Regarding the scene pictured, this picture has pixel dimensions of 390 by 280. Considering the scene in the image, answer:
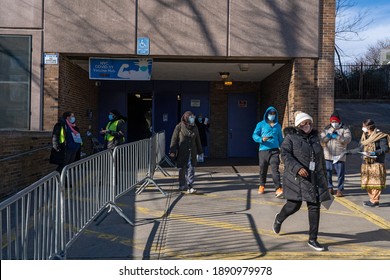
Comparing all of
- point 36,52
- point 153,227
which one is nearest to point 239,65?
point 36,52

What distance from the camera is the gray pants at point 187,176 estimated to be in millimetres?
8484

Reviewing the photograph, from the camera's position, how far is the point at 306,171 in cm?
485

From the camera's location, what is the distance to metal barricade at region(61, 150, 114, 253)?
464cm

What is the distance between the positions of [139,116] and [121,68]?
553 cm

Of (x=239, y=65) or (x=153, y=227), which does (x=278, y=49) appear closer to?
(x=239, y=65)

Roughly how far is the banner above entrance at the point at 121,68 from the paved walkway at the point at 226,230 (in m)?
3.65

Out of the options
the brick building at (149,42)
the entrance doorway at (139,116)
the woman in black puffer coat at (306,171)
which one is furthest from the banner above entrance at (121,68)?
the woman in black puffer coat at (306,171)

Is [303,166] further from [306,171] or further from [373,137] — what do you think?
[373,137]

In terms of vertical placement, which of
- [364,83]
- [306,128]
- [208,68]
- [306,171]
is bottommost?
[306,171]

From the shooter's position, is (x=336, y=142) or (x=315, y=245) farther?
(x=336, y=142)

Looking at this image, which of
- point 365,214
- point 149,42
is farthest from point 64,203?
point 149,42

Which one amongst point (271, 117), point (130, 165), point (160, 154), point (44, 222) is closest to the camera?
point (44, 222)

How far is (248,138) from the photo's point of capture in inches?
621

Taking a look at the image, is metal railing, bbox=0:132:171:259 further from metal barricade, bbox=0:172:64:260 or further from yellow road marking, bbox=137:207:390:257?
yellow road marking, bbox=137:207:390:257
